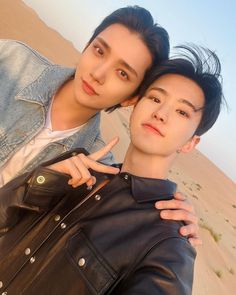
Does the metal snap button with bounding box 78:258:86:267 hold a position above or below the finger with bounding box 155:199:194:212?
below

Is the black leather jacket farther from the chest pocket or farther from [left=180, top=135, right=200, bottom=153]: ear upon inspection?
[left=180, top=135, right=200, bottom=153]: ear

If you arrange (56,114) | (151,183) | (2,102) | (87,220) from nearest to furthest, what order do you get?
1. (87,220)
2. (151,183)
3. (2,102)
4. (56,114)

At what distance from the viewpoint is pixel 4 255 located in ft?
7.18

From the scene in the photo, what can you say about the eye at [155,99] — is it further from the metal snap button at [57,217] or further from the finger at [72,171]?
the metal snap button at [57,217]

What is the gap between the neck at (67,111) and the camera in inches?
121

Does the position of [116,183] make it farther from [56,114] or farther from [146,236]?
[56,114]

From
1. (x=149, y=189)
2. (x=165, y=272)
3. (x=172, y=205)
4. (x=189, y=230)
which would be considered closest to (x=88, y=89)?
(x=149, y=189)

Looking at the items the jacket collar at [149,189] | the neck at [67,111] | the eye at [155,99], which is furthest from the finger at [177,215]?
the neck at [67,111]

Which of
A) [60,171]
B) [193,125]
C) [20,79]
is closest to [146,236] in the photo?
[60,171]

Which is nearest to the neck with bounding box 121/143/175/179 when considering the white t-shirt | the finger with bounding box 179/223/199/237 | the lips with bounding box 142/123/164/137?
the lips with bounding box 142/123/164/137

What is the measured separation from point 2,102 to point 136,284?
6.07ft

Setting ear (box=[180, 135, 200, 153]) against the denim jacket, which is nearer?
ear (box=[180, 135, 200, 153])

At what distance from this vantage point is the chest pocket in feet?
5.83

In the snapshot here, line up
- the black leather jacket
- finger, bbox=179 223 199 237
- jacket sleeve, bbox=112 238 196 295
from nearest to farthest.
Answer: jacket sleeve, bbox=112 238 196 295 < the black leather jacket < finger, bbox=179 223 199 237
